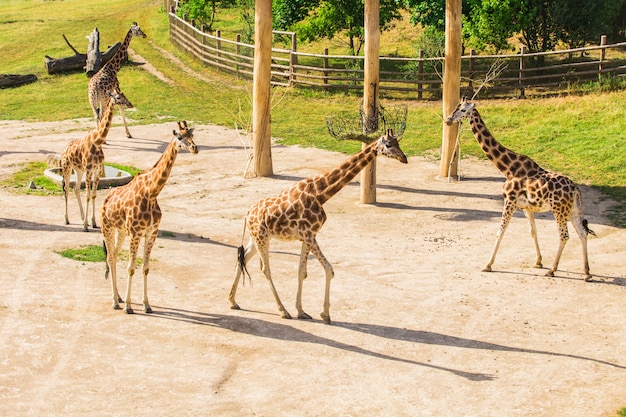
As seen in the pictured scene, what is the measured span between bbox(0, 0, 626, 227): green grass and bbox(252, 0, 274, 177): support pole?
2.39 ft

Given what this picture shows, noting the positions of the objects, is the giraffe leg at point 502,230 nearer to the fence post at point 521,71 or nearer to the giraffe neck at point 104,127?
the giraffe neck at point 104,127

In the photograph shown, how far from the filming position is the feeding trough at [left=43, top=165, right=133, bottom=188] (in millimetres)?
23031

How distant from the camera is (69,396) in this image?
1192 cm

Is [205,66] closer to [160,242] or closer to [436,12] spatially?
[436,12]

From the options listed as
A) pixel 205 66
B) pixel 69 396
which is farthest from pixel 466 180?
pixel 205 66

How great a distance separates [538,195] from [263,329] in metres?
6.33

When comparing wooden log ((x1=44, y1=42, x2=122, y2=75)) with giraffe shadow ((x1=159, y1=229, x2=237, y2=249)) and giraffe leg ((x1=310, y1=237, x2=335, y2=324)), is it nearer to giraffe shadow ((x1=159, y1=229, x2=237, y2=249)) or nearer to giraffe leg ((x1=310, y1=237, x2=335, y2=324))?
giraffe shadow ((x1=159, y1=229, x2=237, y2=249))

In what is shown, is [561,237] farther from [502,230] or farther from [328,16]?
[328,16]

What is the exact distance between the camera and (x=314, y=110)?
32469mm

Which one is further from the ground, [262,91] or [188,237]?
[262,91]

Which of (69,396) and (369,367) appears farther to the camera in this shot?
(369,367)

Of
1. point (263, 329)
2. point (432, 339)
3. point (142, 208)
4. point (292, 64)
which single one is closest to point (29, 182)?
point (142, 208)

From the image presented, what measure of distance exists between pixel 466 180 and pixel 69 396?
15141 mm

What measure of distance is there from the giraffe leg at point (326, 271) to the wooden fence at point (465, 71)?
55.1 ft
